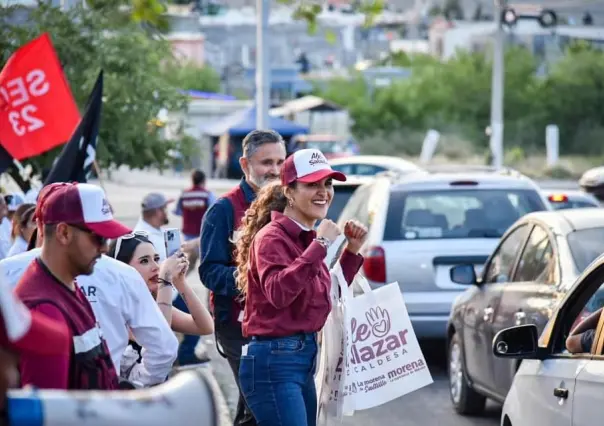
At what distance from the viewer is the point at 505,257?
34.3 feet

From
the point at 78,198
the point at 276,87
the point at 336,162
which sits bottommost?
the point at 276,87

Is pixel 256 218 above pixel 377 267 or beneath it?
above

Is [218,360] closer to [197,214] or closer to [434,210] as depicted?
[434,210]

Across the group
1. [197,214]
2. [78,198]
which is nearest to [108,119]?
[197,214]

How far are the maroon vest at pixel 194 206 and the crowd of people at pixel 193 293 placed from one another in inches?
461

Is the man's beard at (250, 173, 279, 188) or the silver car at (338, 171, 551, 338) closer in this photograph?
the man's beard at (250, 173, 279, 188)

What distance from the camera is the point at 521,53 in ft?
219

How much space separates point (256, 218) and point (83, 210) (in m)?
2.22

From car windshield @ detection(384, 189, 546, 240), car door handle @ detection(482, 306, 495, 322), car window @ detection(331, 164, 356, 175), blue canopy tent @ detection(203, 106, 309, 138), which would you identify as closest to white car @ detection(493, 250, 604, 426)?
car door handle @ detection(482, 306, 495, 322)

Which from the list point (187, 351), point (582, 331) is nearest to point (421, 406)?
point (187, 351)

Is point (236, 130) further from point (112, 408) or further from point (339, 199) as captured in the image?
point (112, 408)

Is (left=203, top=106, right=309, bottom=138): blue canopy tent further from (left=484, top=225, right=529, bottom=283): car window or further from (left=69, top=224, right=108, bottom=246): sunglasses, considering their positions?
(left=69, top=224, right=108, bottom=246): sunglasses

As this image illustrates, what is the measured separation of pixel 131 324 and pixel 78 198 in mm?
947

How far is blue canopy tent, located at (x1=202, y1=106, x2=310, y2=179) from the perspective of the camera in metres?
50.0
